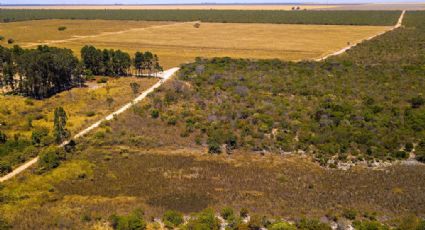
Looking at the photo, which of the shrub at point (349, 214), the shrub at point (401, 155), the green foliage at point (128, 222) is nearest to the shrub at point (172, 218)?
the green foliage at point (128, 222)

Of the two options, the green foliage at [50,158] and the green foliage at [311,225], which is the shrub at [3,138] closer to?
the green foliage at [50,158]

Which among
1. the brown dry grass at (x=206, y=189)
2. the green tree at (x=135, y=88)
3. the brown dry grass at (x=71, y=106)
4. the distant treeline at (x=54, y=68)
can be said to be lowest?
the brown dry grass at (x=206, y=189)

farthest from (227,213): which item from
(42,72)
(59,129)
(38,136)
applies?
(42,72)

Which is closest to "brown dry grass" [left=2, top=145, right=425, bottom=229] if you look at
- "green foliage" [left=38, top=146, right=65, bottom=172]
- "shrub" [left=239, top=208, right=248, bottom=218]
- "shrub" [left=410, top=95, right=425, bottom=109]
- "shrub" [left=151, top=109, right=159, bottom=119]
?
"shrub" [left=239, top=208, right=248, bottom=218]

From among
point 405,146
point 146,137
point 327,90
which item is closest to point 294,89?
point 327,90

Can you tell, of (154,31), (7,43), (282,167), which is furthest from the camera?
(154,31)

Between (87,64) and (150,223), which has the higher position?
(87,64)

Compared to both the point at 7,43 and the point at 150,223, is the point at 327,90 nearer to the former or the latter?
the point at 150,223
